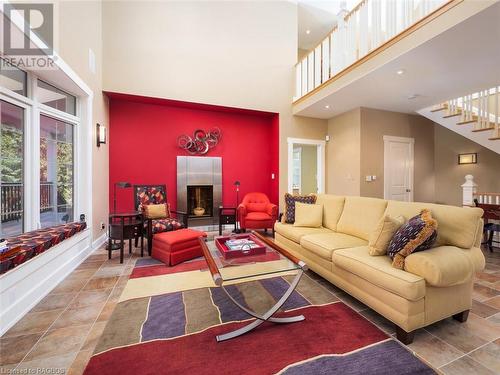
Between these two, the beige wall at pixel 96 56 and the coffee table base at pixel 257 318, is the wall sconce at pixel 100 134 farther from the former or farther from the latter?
the coffee table base at pixel 257 318

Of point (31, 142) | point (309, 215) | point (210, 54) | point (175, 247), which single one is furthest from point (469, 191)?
point (31, 142)

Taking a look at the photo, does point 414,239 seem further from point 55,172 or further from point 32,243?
point 55,172

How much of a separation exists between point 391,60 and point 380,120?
2.25m

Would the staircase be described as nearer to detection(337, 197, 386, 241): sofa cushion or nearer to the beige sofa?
detection(337, 197, 386, 241): sofa cushion

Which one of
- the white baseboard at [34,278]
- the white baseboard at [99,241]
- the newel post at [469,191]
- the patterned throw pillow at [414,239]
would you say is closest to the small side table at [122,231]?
the white baseboard at [34,278]

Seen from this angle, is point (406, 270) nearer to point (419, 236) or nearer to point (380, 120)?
point (419, 236)

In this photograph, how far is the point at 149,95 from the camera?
4438 millimetres

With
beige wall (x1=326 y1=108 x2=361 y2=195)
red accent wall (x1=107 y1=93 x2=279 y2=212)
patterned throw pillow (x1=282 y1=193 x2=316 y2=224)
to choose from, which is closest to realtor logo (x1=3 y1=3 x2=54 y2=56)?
red accent wall (x1=107 y1=93 x2=279 y2=212)

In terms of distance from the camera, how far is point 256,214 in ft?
15.2

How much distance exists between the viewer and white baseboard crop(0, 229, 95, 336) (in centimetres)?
172

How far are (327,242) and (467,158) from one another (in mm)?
5597

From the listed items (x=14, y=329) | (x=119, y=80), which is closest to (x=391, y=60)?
(x=119, y=80)

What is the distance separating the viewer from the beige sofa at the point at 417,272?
152 cm

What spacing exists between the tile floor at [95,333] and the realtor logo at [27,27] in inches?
94.8
